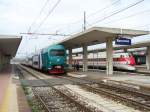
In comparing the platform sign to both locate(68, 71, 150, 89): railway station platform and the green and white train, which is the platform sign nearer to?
locate(68, 71, 150, 89): railway station platform

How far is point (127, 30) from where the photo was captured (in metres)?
25.6

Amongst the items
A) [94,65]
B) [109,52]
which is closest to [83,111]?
[109,52]

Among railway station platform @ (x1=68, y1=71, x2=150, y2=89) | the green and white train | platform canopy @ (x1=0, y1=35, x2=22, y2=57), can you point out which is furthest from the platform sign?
platform canopy @ (x1=0, y1=35, x2=22, y2=57)

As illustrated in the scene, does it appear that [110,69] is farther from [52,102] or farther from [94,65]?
[94,65]

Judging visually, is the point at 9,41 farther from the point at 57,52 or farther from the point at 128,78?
the point at 128,78

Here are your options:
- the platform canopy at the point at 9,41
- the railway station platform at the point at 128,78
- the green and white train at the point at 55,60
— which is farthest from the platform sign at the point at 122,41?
the platform canopy at the point at 9,41

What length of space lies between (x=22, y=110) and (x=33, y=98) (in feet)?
14.2

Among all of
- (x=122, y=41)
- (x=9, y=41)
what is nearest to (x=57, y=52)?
(x=9, y=41)

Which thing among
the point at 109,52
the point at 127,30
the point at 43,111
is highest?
the point at 127,30

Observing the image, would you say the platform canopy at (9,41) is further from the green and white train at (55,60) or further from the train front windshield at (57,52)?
the train front windshield at (57,52)

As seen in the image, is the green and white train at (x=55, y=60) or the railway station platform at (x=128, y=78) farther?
the green and white train at (x=55, y=60)

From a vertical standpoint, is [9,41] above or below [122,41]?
above

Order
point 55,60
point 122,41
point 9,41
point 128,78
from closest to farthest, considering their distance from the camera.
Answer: point 128,78 → point 122,41 → point 55,60 → point 9,41

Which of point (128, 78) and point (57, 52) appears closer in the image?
point (128, 78)
